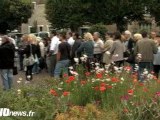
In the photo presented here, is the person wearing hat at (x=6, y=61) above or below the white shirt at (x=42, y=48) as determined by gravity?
above

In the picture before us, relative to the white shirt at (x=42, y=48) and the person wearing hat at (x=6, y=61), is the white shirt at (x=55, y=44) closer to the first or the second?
the white shirt at (x=42, y=48)

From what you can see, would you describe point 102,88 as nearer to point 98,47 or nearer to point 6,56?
point 6,56

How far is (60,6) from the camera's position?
5228cm

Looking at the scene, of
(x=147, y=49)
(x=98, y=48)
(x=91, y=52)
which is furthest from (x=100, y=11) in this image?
(x=147, y=49)

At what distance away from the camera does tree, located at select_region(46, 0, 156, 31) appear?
4988 cm

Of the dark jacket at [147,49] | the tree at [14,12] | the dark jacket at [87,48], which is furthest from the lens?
the tree at [14,12]

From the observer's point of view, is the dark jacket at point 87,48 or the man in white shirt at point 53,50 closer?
the dark jacket at point 87,48

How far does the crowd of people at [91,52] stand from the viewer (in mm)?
13156

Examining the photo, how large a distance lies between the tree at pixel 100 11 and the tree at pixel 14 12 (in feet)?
44.8

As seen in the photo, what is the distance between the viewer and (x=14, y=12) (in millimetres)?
65562

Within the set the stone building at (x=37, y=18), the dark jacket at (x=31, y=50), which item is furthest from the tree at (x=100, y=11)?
the dark jacket at (x=31, y=50)

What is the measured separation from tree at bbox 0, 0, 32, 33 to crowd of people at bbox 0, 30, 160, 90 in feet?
151

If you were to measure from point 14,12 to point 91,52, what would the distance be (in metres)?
51.0

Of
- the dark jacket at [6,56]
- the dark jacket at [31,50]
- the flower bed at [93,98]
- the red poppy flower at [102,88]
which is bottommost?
the dark jacket at [31,50]
